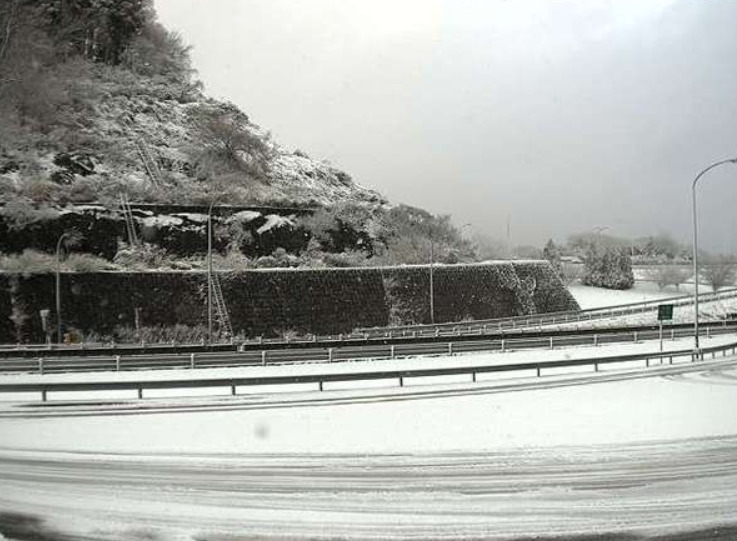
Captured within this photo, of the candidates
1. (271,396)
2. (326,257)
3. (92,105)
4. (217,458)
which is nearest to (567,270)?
(326,257)

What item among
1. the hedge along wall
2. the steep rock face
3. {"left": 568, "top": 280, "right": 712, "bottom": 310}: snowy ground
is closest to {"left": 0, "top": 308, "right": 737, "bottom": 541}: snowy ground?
the hedge along wall

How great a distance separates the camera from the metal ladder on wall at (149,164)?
182 ft

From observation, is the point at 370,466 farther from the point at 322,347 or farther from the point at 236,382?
the point at 322,347

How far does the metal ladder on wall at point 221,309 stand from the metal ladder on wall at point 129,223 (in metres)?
7.83

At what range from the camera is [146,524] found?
25.0 feet

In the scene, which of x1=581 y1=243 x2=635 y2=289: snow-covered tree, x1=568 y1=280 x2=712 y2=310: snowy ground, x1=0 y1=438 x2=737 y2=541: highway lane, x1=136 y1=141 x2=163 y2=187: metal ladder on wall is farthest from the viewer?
x1=581 y1=243 x2=635 y2=289: snow-covered tree

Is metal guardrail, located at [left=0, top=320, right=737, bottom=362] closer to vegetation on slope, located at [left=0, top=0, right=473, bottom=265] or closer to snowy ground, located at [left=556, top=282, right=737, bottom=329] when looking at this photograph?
snowy ground, located at [left=556, top=282, right=737, bottom=329]

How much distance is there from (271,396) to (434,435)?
8.23 meters

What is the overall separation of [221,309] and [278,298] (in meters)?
4.04

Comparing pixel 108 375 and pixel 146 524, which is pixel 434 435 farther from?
pixel 108 375

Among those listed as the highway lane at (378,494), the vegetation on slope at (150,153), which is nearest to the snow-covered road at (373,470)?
the highway lane at (378,494)

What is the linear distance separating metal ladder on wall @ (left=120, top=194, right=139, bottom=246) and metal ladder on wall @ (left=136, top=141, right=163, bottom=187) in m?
7.78

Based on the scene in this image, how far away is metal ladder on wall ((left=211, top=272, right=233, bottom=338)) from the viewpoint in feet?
132

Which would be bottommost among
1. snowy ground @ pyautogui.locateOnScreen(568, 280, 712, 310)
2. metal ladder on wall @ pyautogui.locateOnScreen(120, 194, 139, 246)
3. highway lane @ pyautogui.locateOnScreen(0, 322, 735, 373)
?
highway lane @ pyautogui.locateOnScreen(0, 322, 735, 373)
